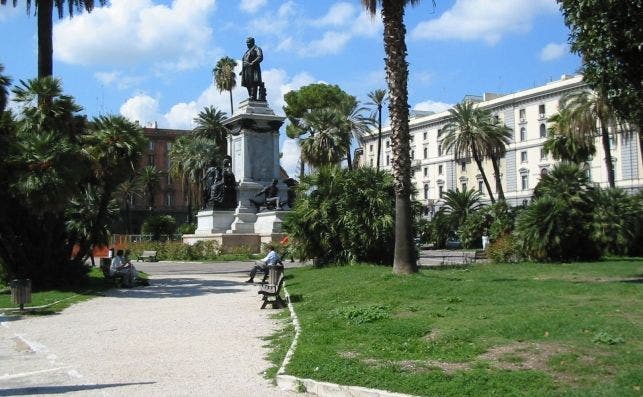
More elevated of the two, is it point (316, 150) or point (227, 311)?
point (316, 150)

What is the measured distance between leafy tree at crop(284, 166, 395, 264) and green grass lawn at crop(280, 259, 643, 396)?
7.09 m

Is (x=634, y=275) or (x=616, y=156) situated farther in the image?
(x=616, y=156)

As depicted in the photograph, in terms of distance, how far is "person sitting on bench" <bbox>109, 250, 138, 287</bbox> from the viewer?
23.3 m

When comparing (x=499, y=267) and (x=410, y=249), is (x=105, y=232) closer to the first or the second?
(x=410, y=249)

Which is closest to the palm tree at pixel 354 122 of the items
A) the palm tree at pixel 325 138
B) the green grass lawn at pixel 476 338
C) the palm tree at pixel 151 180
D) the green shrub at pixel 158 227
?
the palm tree at pixel 325 138

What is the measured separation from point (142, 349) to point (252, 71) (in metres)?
31.9

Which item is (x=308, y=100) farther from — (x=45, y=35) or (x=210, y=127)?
(x=45, y=35)

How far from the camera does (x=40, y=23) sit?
2575 cm

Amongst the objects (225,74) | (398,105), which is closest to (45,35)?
(398,105)

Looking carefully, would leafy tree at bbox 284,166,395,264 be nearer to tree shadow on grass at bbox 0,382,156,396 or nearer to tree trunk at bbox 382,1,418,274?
tree trunk at bbox 382,1,418,274

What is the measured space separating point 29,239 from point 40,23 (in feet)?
27.7

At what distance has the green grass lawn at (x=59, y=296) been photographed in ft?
57.6

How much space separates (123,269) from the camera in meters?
23.3

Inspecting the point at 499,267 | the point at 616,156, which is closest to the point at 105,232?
the point at 499,267
